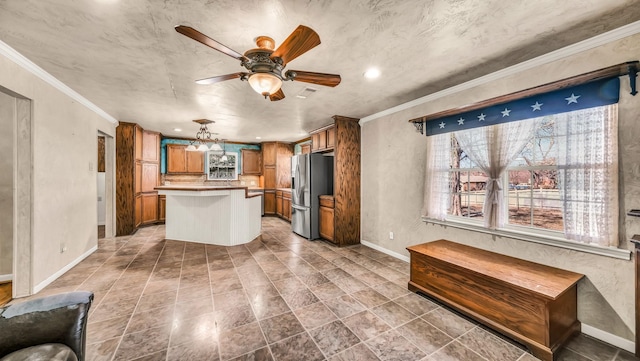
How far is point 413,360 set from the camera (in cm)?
173

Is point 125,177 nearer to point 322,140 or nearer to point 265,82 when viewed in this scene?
point 322,140

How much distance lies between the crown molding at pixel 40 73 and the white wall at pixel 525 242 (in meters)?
4.39

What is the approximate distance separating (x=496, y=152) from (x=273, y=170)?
20.4 ft

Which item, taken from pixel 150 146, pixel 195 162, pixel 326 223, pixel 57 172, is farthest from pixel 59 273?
pixel 195 162

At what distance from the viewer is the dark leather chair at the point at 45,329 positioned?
115 centimetres

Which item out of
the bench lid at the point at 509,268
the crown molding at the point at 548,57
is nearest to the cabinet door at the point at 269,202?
the crown molding at the point at 548,57

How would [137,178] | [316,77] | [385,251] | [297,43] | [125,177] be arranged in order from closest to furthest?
[297,43] → [316,77] → [385,251] → [125,177] → [137,178]

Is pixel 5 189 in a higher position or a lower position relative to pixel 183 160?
lower

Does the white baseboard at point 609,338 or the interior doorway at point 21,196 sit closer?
the white baseboard at point 609,338

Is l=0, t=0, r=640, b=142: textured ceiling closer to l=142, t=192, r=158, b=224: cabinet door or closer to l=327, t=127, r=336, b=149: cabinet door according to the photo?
l=327, t=127, r=336, b=149: cabinet door

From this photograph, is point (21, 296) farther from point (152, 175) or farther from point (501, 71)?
point (501, 71)

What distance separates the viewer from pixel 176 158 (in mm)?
6820

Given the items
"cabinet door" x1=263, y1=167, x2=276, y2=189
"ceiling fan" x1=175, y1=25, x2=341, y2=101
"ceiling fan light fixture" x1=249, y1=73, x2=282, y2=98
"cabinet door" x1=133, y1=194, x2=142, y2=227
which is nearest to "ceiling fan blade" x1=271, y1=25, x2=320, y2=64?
"ceiling fan" x1=175, y1=25, x2=341, y2=101

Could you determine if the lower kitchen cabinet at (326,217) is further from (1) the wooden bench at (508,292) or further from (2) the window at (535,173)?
(1) the wooden bench at (508,292)
